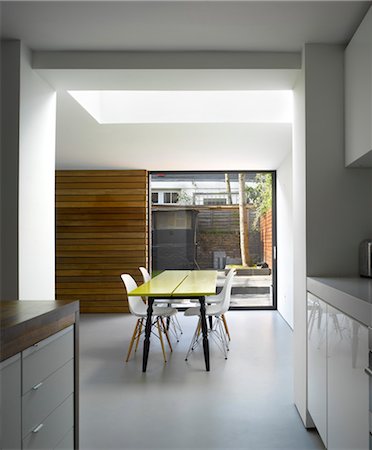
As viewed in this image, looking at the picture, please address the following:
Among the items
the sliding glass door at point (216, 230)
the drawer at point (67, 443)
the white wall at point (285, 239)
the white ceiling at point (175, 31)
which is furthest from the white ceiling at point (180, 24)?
the sliding glass door at point (216, 230)

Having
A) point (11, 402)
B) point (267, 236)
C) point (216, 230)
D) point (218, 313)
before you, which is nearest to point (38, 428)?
point (11, 402)

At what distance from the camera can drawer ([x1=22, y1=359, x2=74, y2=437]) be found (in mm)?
1785

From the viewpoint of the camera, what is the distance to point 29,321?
5.92 feet

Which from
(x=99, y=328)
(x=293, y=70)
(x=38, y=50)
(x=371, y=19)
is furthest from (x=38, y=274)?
(x=99, y=328)

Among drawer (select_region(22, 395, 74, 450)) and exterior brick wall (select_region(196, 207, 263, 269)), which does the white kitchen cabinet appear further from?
exterior brick wall (select_region(196, 207, 263, 269))

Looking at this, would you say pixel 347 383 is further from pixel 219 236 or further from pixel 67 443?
pixel 219 236

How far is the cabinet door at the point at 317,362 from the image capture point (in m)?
2.59

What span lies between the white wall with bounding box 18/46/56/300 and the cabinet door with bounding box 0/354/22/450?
1.42m

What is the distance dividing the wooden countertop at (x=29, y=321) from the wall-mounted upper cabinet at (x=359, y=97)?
193 cm

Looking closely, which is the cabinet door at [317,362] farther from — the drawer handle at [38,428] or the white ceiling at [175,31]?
the white ceiling at [175,31]

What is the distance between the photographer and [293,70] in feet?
10.7

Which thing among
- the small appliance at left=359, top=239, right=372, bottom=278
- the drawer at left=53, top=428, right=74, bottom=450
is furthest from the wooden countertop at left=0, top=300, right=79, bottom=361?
the small appliance at left=359, top=239, right=372, bottom=278

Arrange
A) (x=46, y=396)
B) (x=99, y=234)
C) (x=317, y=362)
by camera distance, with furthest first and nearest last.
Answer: (x=99, y=234) < (x=317, y=362) < (x=46, y=396)

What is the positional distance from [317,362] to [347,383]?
25.9 inches
